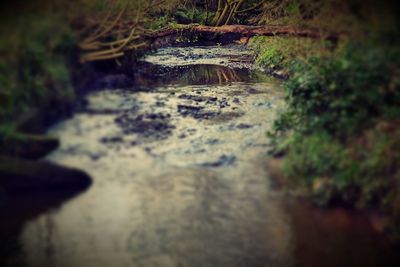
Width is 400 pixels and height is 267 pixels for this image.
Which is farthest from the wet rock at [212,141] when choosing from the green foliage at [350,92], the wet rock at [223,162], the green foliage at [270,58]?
the green foliage at [270,58]

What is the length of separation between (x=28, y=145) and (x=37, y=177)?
31cm

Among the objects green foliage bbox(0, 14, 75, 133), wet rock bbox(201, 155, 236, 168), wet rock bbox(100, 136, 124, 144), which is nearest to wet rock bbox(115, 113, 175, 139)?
wet rock bbox(100, 136, 124, 144)

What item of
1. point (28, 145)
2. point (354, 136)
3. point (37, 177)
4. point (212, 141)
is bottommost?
point (212, 141)

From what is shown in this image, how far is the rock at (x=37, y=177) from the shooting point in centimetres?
448

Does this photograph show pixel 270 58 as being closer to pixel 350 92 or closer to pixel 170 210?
pixel 350 92

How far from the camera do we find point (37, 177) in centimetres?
456

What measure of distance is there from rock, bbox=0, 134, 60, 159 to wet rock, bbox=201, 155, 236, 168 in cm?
191

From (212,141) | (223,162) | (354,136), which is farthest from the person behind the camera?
(212,141)

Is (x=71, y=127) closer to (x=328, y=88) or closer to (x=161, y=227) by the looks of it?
(x=161, y=227)

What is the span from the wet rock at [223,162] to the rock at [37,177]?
1637 mm

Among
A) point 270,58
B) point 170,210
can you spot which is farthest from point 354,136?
point 270,58

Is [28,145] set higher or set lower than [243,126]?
higher

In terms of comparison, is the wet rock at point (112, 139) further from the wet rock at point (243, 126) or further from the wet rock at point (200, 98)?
the wet rock at point (200, 98)

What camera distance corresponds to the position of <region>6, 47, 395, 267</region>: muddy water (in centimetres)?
448
